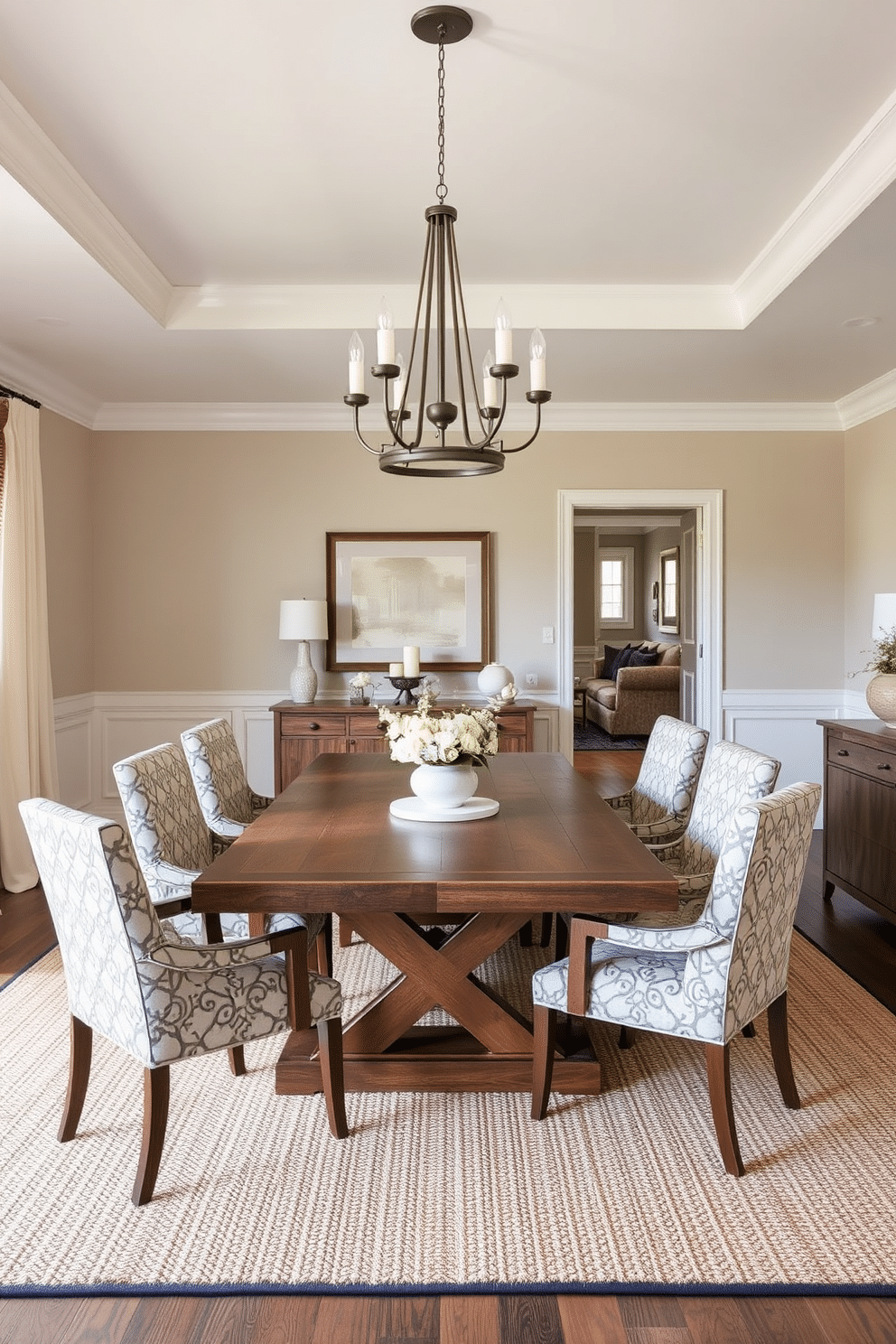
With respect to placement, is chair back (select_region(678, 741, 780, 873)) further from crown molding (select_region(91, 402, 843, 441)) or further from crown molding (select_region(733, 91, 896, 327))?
crown molding (select_region(91, 402, 843, 441))

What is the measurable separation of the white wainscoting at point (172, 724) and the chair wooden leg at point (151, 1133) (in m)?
A: 3.66

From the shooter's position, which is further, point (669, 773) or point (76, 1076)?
point (669, 773)

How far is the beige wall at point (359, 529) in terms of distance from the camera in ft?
18.7

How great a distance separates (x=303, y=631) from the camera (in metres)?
5.35

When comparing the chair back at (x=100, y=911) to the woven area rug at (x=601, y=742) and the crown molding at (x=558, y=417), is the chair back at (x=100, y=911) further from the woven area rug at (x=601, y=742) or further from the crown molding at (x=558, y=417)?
the woven area rug at (x=601, y=742)

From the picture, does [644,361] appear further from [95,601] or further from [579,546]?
[579,546]

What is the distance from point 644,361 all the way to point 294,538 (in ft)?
7.65

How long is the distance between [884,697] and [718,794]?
1566mm

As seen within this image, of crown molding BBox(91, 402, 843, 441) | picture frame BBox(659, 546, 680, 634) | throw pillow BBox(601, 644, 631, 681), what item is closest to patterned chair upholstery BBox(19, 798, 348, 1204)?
crown molding BBox(91, 402, 843, 441)

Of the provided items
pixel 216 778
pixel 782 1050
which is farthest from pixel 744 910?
pixel 216 778

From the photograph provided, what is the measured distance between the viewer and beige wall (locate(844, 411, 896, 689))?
515cm

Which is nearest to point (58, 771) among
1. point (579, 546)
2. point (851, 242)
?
point (851, 242)

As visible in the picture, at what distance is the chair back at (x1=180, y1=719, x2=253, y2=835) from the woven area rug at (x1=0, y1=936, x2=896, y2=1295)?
865 millimetres

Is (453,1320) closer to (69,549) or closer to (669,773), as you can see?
(669,773)
